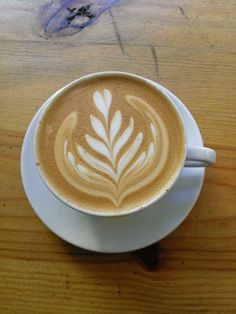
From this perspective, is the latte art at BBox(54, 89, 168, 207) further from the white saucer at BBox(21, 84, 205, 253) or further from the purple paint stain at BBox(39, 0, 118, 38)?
the purple paint stain at BBox(39, 0, 118, 38)

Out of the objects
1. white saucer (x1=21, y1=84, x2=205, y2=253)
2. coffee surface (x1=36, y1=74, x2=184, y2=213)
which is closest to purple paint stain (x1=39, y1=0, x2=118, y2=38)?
coffee surface (x1=36, y1=74, x2=184, y2=213)

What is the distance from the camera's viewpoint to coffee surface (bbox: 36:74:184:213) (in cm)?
61

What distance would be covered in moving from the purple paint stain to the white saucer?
0.34m

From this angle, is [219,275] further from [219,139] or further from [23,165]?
[23,165]

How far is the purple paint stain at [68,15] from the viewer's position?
2.72ft

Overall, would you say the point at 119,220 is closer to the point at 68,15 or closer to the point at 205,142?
the point at 205,142

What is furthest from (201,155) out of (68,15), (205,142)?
(68,15)

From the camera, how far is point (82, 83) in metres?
0.67

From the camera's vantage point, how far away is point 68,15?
0.84 m

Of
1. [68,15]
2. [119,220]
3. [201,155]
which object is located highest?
[68,15]

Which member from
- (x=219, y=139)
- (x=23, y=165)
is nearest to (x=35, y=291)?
(x=23, y=165)

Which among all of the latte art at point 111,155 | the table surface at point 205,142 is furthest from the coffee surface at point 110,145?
the table surface at point 205,142

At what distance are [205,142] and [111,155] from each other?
0.22 meters

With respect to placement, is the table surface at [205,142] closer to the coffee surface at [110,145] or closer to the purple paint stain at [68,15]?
the purple paint stain at [68,15]
